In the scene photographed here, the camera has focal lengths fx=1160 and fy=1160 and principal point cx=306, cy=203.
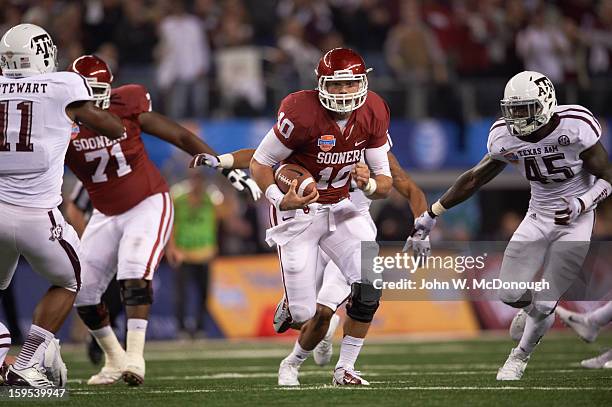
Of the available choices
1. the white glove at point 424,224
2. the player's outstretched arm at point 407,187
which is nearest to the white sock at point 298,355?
the white glove at point 424,224

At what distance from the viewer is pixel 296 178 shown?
6777 mm

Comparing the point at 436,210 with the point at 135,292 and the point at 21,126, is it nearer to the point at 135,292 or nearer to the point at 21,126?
the point at 135,292

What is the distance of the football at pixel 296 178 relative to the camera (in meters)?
6.68

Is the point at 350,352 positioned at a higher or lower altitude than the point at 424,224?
lower

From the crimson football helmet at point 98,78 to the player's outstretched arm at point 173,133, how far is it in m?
0.29

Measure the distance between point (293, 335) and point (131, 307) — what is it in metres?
5.50

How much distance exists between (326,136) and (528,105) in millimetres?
1295

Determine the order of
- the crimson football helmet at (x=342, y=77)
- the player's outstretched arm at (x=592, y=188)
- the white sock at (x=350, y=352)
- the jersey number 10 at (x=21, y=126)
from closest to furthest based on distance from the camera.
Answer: the jersey number 10 at (x=21, y=126) → the crimson football helmet at (x=342, y=77) → the white sock at (x=350, y=352) → the player's outstretched arm at (x=592, y=188)

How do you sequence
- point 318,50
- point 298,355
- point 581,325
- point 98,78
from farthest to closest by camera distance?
1. point 318,50
2. point 581,325
3. point 98,78
4. point 298,355

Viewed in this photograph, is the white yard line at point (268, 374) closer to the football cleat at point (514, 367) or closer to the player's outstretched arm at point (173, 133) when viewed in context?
the football cleat at point (514, 367)

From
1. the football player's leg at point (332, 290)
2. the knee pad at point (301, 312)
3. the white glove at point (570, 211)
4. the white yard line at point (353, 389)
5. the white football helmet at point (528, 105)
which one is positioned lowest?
the white yard line at point (353, 389)

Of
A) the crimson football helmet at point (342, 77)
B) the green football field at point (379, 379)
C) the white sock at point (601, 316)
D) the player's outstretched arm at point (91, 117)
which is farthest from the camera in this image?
the white sock at point (601, 316)

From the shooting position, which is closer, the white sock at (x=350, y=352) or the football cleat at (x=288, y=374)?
the white sock at (x=350, y=352)

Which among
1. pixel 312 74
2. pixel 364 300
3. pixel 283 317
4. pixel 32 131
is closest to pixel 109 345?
pixel 283 317
